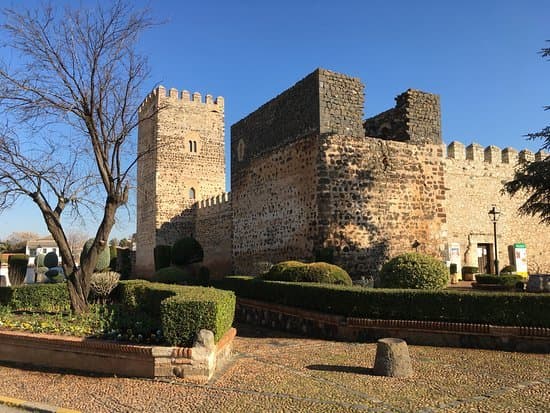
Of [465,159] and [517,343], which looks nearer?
[517,343]

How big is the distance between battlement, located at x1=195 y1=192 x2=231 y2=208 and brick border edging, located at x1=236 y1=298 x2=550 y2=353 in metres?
19.0

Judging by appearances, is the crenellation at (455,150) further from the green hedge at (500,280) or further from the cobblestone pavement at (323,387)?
the cobblestone pavement at (323,387)

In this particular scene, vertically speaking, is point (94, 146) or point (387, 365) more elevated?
point (94, 146)

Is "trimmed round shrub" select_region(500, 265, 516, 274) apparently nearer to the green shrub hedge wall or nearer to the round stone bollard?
the round stone bollard

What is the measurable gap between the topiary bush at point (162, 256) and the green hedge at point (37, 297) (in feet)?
59.2

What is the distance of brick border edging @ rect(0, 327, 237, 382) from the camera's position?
627 cm

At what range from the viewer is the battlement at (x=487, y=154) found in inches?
906

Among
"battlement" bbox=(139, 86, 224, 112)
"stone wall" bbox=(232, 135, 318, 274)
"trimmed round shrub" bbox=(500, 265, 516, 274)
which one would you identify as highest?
"battlement" bbox=(139, 86, 224, 112)

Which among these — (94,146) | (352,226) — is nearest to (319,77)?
(352,226)

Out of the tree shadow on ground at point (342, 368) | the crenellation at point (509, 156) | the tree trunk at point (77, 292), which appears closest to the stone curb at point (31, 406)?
the tree shadow on ground at point (342, 368)

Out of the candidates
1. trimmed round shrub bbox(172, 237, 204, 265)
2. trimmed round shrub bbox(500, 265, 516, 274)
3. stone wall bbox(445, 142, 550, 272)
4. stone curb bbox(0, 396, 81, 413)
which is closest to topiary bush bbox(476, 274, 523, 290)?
trimmed round shrub bbox(500, 265, 516, 274)

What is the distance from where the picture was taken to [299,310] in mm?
10312

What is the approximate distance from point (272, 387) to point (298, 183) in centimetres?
967

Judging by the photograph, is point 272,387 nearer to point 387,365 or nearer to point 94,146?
point 387,365
